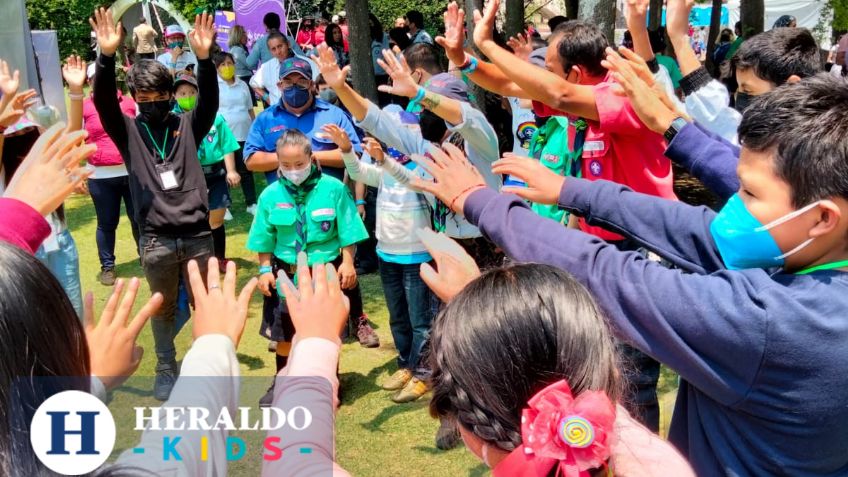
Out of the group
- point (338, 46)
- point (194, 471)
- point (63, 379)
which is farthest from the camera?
point (338, 46)

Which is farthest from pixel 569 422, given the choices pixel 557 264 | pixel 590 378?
pixel 557 264

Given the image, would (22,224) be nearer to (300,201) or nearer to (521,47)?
(300,201)

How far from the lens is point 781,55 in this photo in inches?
124


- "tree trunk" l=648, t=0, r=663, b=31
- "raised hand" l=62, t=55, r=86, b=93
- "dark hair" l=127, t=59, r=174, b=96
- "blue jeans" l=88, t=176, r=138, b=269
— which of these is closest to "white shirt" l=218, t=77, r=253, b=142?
"blue jeans" l=88, t=176, r=138, b=269

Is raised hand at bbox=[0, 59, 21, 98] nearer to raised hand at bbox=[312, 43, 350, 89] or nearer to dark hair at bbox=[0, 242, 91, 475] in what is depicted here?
raised hand at bbox=[312, 43, 350, 89]

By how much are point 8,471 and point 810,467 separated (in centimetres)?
151

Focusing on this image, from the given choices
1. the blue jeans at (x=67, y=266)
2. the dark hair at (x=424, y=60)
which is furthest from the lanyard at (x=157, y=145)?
the dark hair at (x=424, y=60)

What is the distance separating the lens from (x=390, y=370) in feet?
16.1

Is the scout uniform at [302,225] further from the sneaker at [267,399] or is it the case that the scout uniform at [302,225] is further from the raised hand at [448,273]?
the raised hand at [448,273]

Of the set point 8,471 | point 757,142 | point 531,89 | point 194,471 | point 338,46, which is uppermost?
point 757,142

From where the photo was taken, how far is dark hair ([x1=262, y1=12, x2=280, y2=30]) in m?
12.0

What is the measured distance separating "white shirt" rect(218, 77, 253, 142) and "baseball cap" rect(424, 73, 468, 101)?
449 centimetres

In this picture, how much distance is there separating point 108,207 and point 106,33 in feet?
9.13

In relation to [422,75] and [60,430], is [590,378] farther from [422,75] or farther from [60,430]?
[422,75]
